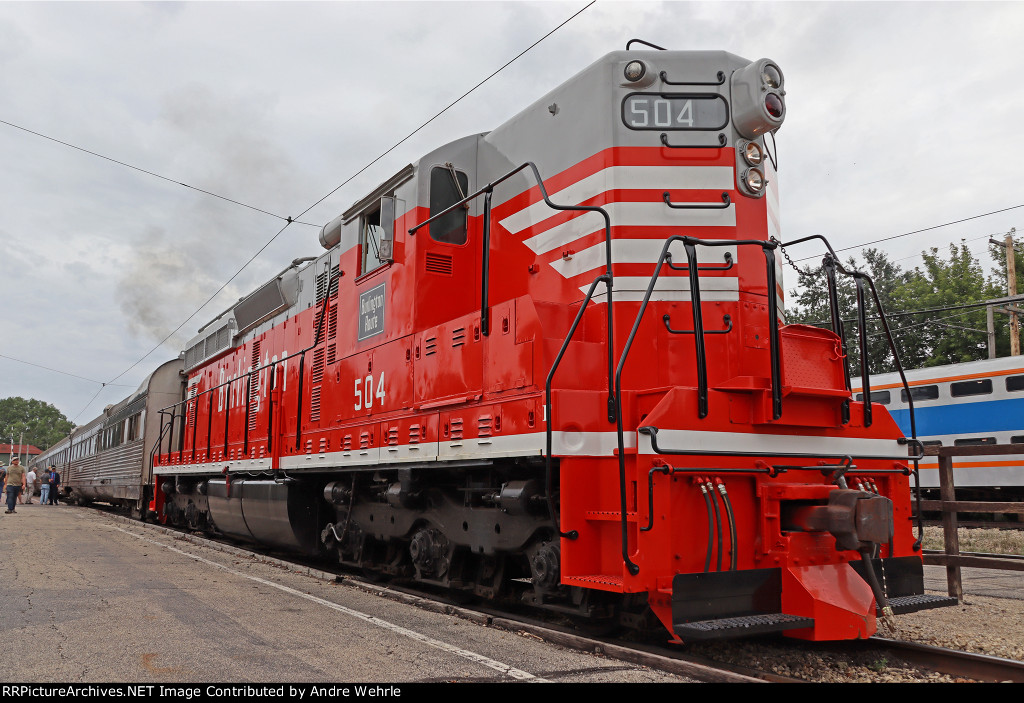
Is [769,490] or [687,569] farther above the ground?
[769,490]

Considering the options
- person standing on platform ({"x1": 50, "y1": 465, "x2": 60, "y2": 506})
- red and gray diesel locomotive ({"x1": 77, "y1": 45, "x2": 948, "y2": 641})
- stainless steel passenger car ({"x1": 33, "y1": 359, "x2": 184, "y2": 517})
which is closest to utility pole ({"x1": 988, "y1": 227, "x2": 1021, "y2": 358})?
red and gray diesel locomotive ({"x1": 77, "y1": 45, "x2": 948, "y2": 641})

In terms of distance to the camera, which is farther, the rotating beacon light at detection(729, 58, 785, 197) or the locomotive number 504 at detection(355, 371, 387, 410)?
the locomotive number 504 at detection(355, 371, 387, 410)

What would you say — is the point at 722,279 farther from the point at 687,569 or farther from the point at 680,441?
the point at 687,569

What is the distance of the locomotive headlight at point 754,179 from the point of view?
5.50m

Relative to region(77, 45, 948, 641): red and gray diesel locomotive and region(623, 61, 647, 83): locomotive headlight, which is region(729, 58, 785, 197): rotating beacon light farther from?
region(623, 61, 647, 83): locomotive headlight

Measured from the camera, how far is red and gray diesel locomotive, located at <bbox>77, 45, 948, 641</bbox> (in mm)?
4477

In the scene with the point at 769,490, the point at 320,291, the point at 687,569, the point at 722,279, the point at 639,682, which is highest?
the point at 320,291

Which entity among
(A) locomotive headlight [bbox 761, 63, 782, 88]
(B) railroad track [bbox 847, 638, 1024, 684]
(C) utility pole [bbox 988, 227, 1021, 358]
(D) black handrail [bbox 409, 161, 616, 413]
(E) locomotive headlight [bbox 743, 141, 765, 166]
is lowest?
(B) railroad track [bbox 847, 638, 1024, 684]

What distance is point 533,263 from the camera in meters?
6.15

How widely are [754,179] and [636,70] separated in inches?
45.3

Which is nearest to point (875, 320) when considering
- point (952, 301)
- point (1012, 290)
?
point (952, 301)

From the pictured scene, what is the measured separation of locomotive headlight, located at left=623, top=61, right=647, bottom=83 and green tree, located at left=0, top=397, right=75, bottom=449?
12862 cm
